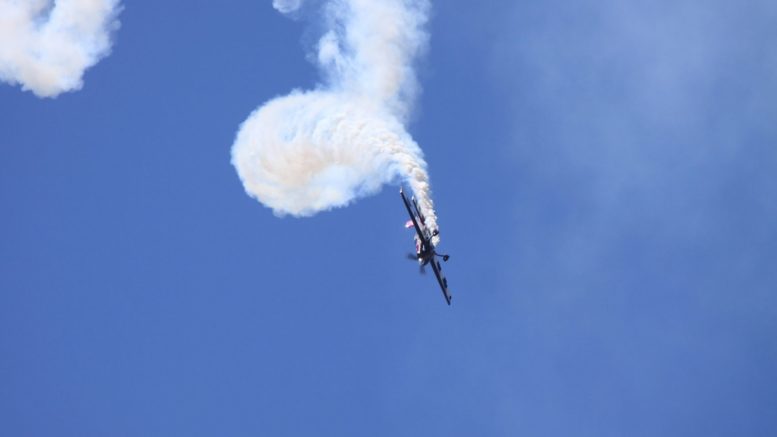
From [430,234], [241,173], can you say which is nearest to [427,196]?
[430,234]

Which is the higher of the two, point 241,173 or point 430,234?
point 241,173

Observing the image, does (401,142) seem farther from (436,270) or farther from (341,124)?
(436,270)

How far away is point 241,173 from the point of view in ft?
226

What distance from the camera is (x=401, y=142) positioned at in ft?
214

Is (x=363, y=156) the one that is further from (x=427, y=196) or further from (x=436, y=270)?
(x=436, y=270)

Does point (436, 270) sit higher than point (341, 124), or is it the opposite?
point (341, 124)

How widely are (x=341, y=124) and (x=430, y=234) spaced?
7.67m

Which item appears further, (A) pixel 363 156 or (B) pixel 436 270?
(B) pixel 436 270

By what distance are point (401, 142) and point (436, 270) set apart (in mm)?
8421

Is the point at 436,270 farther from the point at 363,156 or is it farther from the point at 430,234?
the point at 363,156

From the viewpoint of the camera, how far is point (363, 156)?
2576 inches

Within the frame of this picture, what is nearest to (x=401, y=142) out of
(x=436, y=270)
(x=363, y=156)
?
(x=363, y=156)

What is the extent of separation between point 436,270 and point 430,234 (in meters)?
2.74

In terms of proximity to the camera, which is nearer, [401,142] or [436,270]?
[401,142]
